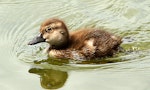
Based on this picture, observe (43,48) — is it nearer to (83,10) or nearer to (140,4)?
(83,10)

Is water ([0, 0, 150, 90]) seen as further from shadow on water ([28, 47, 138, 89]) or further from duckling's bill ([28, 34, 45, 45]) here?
duckling's bill ([28, 34, 45, 45])

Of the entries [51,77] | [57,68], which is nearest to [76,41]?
[57,68]

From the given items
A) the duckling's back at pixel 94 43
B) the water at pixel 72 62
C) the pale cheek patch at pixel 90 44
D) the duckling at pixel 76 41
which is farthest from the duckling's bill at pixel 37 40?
the pale cheek patch at pixel 90 44

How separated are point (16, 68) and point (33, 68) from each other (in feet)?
0.67

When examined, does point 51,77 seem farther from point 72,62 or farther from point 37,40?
point 37,40

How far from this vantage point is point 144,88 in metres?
5.27

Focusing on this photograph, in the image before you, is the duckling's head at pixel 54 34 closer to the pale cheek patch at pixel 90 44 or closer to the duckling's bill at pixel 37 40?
the duckling's bill at pixel 37 40

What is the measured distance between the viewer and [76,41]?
604cm

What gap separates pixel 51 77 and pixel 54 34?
2.14ft

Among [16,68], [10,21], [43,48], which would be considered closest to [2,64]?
[16,68]

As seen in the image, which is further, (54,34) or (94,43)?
(54,34)

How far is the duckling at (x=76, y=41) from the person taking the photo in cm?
596

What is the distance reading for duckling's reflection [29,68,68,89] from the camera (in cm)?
549

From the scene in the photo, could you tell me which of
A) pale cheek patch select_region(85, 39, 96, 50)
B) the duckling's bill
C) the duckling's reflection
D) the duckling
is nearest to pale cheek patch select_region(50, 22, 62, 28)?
the duckling
